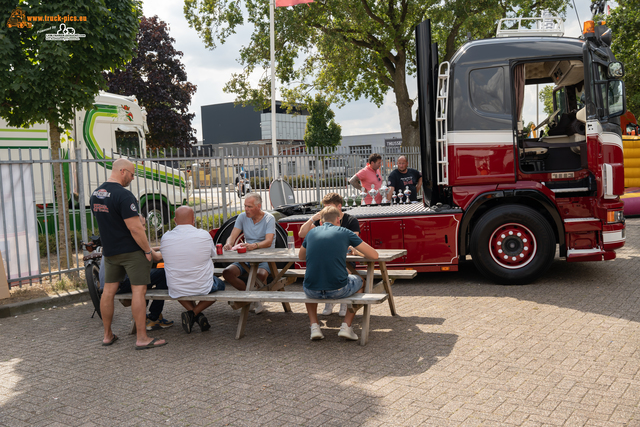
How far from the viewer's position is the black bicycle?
626 centimetres

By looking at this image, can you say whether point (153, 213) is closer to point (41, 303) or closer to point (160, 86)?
point (41, 303)

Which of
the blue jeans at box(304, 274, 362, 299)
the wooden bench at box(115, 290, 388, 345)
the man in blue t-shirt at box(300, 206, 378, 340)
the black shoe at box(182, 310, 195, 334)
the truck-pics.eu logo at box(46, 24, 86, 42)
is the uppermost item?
the truck-pics.eu logo at box(46, 24, 86, 42)

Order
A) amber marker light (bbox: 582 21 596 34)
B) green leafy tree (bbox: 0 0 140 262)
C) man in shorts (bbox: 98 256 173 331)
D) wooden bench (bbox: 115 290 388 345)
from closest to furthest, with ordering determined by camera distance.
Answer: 1. wooden bench (bbox: 115 290 388 345)
2. man in shorts (bbox: 98 256 173 331)
3. amber marker light (bbox: 582 21 596 34)
4. green leafy tree (bbox: 0 0 140 262)

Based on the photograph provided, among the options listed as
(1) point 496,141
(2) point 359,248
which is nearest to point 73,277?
(2) point 359,248

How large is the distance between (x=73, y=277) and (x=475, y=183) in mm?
6068

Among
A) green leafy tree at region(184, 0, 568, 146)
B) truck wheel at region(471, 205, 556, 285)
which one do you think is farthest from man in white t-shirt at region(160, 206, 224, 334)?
green leafy tree at region(184, 0, 568, 146)

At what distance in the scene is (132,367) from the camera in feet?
15.5

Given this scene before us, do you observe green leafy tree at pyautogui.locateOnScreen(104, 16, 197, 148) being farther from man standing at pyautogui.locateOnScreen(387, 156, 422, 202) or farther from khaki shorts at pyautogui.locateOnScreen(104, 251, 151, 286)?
khaki shorts at pyautogui.locateOnScreen(104, 251, 151, 286)

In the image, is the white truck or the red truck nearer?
the red truck

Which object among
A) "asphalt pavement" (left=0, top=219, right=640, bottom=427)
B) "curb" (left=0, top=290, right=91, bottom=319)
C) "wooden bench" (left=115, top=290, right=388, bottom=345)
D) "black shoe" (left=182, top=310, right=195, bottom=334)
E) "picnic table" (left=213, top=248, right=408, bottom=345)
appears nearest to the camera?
"asphalt pavement" (left=0, top=219, right=640, bottom=427)

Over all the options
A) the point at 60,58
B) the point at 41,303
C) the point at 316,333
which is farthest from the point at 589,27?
the point at 41,303

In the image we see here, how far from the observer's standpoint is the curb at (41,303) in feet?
22.5

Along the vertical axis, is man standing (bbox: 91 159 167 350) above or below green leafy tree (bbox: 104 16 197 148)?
below

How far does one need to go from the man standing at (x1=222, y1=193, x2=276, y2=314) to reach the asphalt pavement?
474 millimetres
